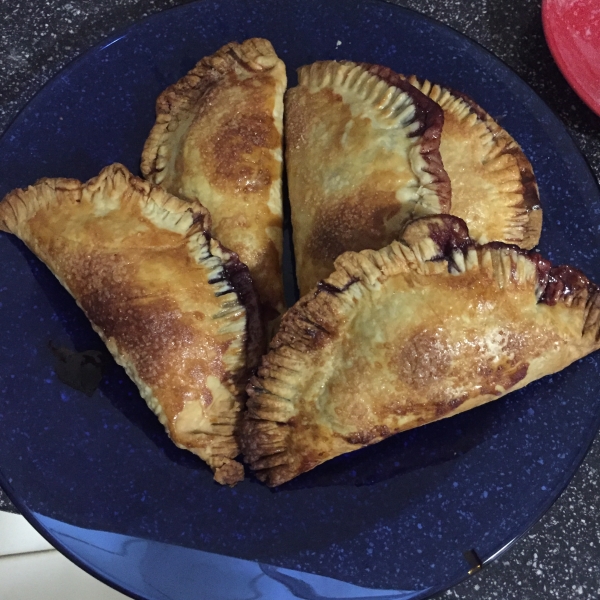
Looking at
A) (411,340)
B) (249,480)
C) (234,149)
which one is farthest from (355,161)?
(249,480)

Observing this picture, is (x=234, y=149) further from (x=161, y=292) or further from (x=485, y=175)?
(x=485, y=175)

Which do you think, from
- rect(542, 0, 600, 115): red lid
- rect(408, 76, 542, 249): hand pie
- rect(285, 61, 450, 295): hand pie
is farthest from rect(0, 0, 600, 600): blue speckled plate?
rect(285, 61, 450, 295): hand pie

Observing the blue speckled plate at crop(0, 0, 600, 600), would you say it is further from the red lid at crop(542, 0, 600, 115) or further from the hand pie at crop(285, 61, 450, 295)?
the hand pie at crop(285, 61, 450, 295)

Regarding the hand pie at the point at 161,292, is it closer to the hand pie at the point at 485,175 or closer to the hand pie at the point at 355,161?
the hand pie at the point at 355,161

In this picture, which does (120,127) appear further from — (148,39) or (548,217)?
(548,217)

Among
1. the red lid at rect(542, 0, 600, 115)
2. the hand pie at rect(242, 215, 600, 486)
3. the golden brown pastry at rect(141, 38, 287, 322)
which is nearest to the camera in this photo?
the hand pie at rect(242, 215, 600, 486)

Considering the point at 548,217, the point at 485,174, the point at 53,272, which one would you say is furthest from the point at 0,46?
the point at 548,217
